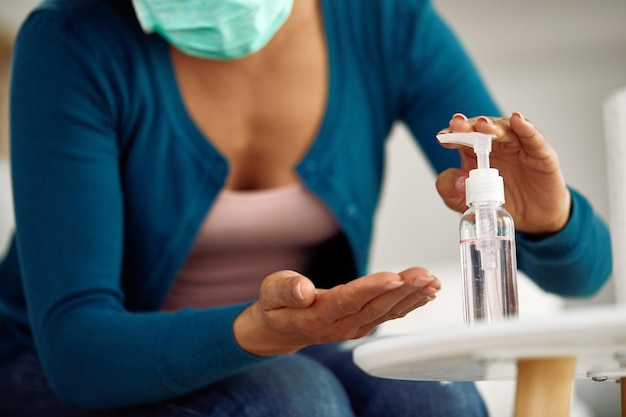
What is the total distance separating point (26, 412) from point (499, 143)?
0.56 m

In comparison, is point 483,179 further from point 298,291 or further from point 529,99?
point 529,99

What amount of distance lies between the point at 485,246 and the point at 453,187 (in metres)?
0.11

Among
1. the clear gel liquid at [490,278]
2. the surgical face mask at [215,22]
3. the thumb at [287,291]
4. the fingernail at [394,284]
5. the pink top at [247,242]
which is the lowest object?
the pink top at [247,242]

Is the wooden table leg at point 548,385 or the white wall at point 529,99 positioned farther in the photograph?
the white wall at point 529,99

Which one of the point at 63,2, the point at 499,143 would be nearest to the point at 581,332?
the point at 499,143

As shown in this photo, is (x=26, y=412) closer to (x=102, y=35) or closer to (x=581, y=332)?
(x=102, y=35)

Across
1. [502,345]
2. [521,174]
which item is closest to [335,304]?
[502,345]

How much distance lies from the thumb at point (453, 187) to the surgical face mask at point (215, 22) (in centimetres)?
28

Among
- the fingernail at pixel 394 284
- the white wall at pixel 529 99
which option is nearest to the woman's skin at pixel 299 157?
the fingernail at pixel 394 284

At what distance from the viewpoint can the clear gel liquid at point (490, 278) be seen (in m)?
0.65

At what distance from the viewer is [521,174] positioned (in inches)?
28.7

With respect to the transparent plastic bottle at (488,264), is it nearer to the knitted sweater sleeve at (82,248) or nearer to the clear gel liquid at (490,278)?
the clear gel liquid at (490,278)

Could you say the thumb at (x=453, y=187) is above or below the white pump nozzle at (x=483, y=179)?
below

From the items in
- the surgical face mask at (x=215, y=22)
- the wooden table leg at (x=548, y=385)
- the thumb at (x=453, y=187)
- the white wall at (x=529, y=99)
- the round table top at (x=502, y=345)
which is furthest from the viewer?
the white wall at (x=529, y=99)
